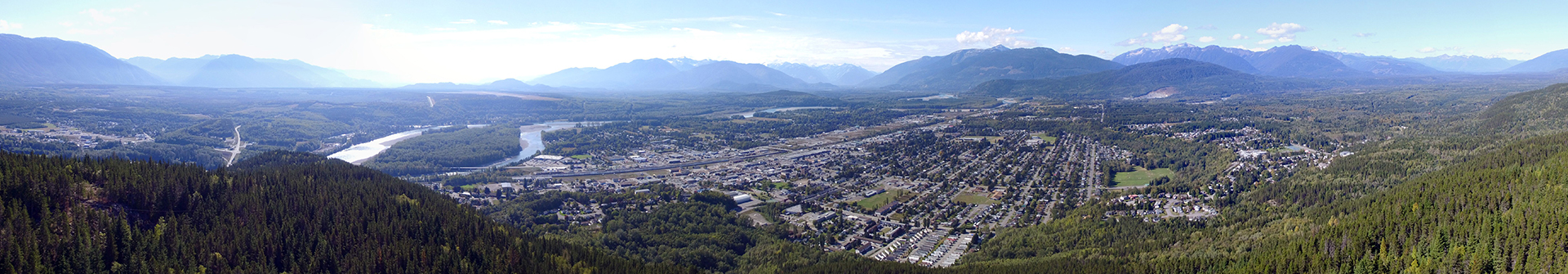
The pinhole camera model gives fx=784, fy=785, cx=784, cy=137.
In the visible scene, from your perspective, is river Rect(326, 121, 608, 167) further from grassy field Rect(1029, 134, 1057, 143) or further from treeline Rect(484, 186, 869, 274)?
grassy field Rect(1029, 134, 1057, 143)

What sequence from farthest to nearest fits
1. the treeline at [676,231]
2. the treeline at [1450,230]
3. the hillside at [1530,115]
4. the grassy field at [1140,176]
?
1. the hillside at [1530,115]
2. the grassy field at [1140,176]
3. the treeline at [676,231]
4. the treeline at [1450,230]

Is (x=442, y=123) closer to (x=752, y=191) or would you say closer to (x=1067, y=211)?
(x=752, y=191)

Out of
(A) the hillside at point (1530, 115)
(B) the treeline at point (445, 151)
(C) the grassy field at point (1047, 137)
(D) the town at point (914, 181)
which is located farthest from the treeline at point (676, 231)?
(A) the hillside at point (1530, 115)

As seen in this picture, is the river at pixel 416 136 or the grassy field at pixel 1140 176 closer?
the grassy field at pixel 1140 176

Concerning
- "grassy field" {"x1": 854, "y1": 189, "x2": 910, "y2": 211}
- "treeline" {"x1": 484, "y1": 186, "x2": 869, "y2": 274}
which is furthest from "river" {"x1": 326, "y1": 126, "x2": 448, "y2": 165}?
"grassy field" {"x1": 854, "y1": 189, "x2": 910, "y2": 211}

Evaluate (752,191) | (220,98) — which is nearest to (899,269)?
(752,191)

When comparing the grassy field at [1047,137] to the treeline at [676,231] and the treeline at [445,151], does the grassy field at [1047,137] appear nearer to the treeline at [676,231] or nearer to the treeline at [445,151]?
the treeline at [676,231]
